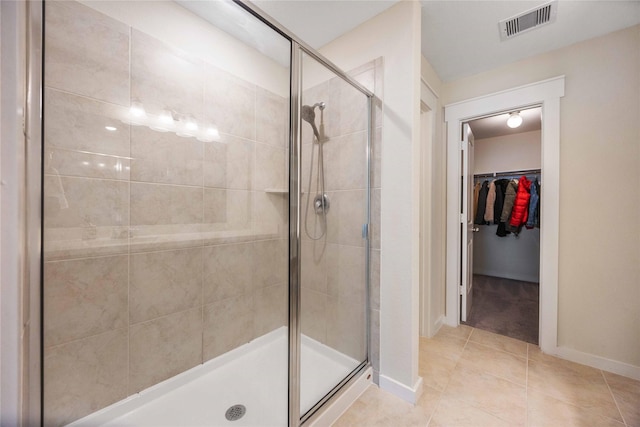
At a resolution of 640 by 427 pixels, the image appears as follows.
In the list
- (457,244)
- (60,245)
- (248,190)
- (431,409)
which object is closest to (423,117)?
(457,244)

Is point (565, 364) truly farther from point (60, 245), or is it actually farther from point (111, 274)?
point (60, 245)

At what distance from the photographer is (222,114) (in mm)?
1496

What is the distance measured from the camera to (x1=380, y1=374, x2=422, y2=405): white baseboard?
4.75 feet

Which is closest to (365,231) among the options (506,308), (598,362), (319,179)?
(319,179)

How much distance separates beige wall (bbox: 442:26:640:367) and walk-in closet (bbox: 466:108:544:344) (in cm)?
119

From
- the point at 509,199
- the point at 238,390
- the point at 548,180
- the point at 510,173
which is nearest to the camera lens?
the point at 238,390

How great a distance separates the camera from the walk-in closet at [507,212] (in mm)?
3432

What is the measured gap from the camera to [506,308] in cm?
288

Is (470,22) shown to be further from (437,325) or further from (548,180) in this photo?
(437,325)

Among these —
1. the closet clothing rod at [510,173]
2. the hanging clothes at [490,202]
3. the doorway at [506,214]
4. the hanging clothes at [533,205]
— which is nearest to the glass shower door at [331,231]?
the doorway at [506,214]

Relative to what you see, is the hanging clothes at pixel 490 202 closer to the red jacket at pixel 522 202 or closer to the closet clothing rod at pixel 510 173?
the closet clothing rod at pixel 510 173

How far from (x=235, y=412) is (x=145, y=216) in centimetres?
112

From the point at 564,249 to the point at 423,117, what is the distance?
1.53m

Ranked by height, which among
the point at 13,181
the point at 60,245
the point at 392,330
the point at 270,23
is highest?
the point at 270,23
